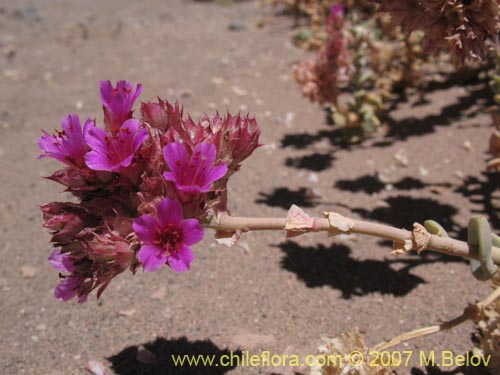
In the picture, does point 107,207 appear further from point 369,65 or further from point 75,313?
point 369,65

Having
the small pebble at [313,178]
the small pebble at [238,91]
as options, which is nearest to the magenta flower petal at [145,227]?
the small pebble at [313,178]

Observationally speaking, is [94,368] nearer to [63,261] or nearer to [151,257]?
[63,261]

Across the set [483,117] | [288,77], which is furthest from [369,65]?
[483,117]

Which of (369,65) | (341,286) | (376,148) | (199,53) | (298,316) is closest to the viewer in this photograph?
(298,316)

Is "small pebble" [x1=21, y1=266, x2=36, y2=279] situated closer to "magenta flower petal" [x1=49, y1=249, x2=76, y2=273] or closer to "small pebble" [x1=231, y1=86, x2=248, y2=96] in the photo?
"magenta flower petal" [x1=49, y1=249, x2=76, y2=273]

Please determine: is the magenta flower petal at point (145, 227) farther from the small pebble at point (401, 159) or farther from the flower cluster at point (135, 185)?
the small pebble at point (401, 159)
